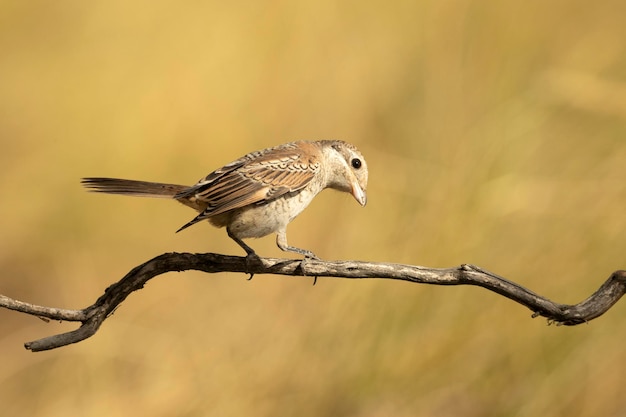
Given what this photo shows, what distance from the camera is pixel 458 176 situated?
353 centimetres

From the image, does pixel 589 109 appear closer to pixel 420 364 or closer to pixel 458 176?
pixel 458 176

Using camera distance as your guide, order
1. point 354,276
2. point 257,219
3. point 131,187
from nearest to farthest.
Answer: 1. point 354,276
2. point 131,187
3. point 257,219

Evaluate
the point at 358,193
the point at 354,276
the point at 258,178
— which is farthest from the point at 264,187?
the point at 354,276

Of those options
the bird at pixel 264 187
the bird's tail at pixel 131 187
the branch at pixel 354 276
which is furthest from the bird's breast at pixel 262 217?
the branch at pixel 354 276

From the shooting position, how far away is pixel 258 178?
2605 mm

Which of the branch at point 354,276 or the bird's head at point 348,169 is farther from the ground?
the bird's head at point 348,169

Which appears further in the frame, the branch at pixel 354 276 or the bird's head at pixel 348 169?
the bird's head at pixel 348 169

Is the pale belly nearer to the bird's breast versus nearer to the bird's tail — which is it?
the bird's breast

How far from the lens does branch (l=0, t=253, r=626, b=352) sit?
6.32 feet

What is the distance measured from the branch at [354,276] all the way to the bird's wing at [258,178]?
0.26 metres

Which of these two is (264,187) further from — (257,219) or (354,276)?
(354,276)

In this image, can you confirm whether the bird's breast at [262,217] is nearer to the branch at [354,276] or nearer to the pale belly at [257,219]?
the pale belly at [257,219]

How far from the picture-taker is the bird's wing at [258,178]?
2461mm

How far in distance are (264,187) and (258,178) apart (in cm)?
5
